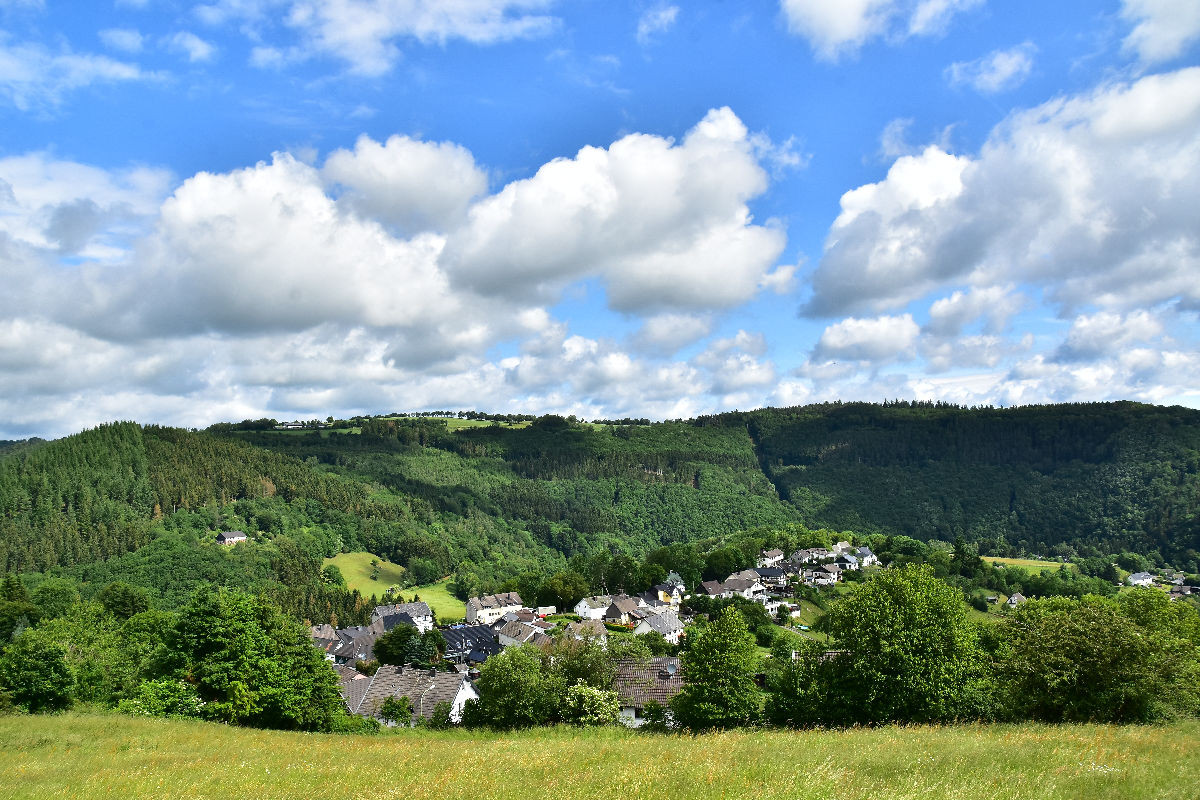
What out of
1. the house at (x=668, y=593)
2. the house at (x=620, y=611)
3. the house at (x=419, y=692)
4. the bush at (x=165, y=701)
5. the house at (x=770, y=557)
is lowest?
the house at (x=668, y=593)

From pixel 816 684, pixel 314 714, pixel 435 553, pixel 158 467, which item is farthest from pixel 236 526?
pixel 816 684

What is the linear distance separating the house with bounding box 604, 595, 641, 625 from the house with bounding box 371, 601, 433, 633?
33.6 metres

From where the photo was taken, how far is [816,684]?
32.2m

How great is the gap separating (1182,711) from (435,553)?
167m

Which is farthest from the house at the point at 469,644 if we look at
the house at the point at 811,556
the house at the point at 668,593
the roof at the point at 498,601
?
the house at the point at 811,556

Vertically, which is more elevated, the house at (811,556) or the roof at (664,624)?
the house at (811,556)

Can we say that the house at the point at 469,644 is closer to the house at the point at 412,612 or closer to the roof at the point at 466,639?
the roof at the point at 466,639

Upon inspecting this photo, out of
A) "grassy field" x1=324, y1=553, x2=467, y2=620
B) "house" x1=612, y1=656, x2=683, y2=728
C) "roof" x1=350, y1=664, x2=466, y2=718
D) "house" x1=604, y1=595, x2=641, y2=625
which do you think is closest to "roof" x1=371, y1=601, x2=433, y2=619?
"grassy field" x1=324, y1=553, x2=467, y2=620

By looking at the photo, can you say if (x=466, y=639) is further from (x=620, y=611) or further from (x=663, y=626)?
(x=663, y=626)

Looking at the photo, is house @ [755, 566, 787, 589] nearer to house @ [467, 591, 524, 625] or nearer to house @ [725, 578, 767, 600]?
house @ [725, 578, 767, 600]

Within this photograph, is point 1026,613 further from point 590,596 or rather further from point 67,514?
point 67,514

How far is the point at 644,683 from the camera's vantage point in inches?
2028

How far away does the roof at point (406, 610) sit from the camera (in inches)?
4660

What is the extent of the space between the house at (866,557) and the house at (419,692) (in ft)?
318
